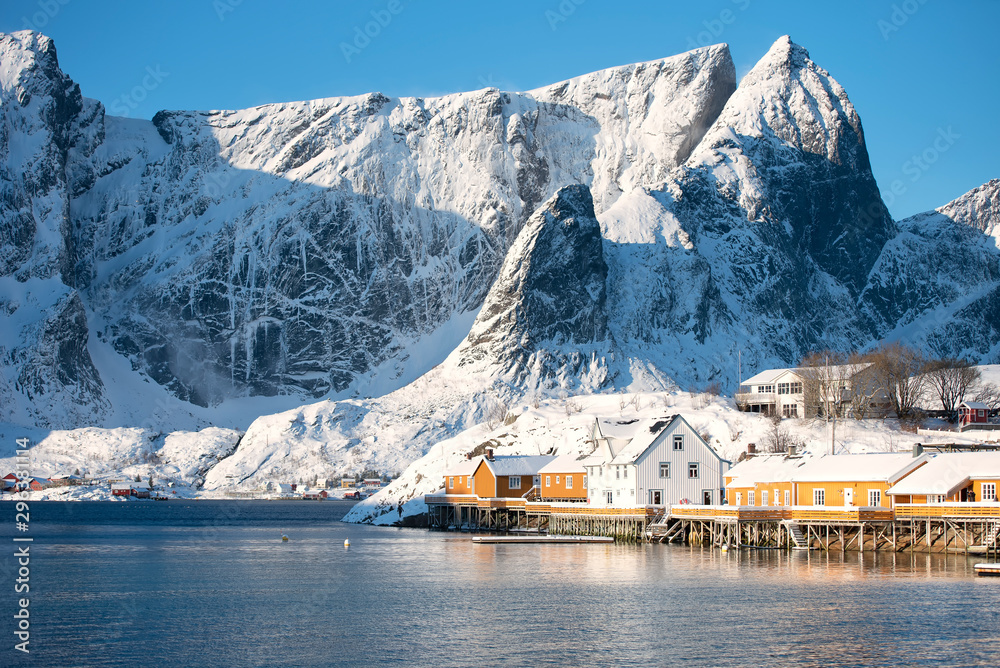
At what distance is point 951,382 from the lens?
13450 centimetres

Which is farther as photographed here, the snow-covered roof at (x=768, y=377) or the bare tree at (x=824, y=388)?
the snow-covered roof at (x=768, y=377)

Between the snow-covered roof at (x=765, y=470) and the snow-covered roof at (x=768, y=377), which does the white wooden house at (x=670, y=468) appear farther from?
the snow-covered roof at (x=768, y=377)

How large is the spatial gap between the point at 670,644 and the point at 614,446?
54732 millimetres

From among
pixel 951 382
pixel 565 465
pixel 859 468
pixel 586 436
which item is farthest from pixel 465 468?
pixel 951 382

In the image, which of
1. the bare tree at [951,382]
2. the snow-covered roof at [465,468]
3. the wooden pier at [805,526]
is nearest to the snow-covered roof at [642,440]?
the wooden pier at [805,526]

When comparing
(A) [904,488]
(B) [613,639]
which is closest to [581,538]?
(A) [904,488]

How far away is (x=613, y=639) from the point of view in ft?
156

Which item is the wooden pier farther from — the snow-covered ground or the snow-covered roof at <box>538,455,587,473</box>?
the snow-covered ground

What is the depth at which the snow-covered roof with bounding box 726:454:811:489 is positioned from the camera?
289 ft

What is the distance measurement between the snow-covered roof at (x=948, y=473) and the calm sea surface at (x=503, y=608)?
4.40 metres

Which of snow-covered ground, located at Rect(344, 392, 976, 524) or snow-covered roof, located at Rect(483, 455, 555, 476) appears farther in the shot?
snow-covered roof, located at Rect(483, 455, 555, 476)

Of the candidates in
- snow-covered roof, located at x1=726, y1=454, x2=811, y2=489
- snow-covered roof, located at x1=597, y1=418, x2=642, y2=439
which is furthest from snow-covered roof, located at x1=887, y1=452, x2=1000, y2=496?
snow-covered roof, located at x1=597, y1=418, x2=642, y2=439

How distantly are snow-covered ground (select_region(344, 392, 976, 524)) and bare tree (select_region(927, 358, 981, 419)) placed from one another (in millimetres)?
12294

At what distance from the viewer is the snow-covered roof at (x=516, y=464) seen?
118438 millimetres
